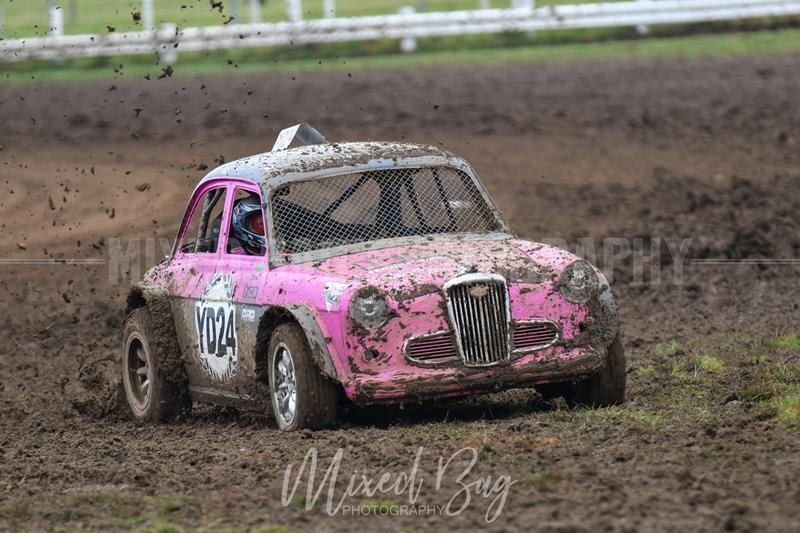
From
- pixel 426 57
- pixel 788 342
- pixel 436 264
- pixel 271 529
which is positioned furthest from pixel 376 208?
pixel 426 57

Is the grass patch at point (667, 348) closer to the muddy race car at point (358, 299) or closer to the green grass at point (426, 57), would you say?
the muddy race car at point (358, 299)

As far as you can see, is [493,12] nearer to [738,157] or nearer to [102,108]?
[102,108]

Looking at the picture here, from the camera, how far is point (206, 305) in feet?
31.3

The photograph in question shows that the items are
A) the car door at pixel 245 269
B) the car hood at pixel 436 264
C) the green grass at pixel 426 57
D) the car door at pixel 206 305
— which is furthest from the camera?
the green grass at pixel 426 57

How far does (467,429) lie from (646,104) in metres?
15.8

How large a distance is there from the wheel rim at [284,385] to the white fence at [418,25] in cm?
1923

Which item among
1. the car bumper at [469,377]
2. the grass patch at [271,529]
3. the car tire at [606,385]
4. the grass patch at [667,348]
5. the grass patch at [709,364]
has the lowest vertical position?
the grass patch at [667,348]

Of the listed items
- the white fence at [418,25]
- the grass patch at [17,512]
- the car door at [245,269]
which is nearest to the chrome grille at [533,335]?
the car door at [245,269]

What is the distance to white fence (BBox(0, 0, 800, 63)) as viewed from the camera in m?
27.9

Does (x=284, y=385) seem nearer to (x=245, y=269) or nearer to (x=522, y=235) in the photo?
(x=245, y=269)

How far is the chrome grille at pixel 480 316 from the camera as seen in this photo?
8305 millimetres

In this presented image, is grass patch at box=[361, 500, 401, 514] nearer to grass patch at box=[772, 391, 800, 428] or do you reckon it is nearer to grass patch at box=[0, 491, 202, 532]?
grass patch at box=[0, 491, 202, 532]

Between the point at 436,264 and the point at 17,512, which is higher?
the point at 436,264

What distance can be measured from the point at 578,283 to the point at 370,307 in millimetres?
1233
